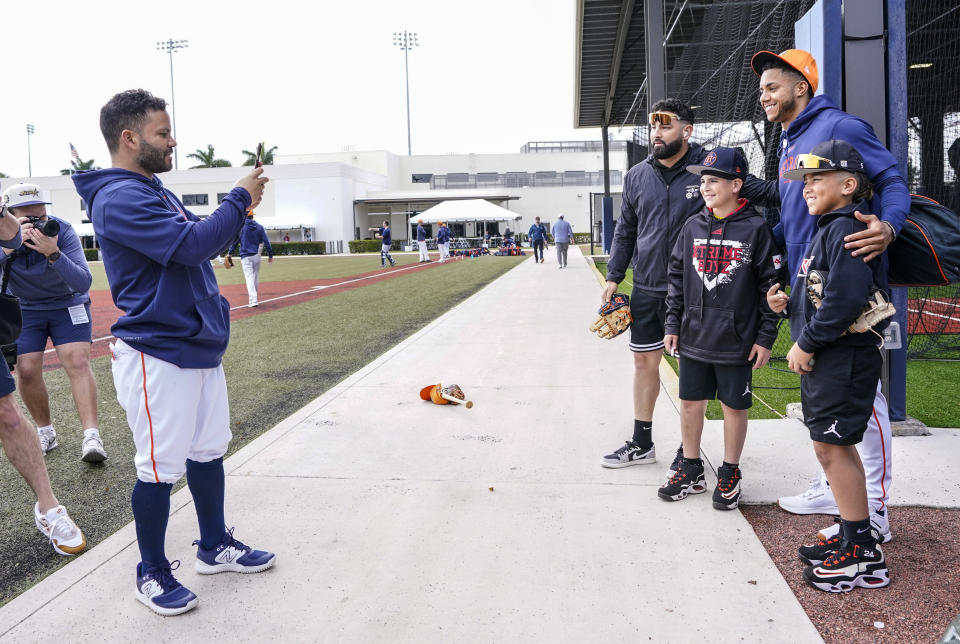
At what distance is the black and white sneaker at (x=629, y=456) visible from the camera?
424cm

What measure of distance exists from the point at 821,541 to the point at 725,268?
130cm

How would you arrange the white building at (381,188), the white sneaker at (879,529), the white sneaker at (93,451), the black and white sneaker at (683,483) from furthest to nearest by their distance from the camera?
the white building at (381,188), the white sneaker at (93,451), the black and white sneaker at (683,483), the white sneaker at (879,529)

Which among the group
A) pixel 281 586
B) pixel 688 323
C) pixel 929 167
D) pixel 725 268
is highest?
pixel 929 167

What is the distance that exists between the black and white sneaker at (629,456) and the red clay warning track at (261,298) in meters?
7.01

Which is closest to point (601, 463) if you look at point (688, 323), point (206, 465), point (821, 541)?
point (688, 323)

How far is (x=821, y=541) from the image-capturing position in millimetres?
2961

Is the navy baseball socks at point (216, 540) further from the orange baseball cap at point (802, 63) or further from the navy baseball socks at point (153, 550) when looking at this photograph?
the orange baseball cap at point (802, 63)

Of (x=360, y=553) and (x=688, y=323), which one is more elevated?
(x=688, y=323)

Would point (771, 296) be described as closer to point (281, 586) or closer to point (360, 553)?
point (360, 553)

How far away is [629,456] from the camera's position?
167 inches

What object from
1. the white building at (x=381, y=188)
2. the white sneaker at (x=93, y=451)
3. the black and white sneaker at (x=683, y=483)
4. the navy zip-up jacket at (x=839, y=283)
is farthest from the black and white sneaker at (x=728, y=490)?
the white building at (x=381, y=188)

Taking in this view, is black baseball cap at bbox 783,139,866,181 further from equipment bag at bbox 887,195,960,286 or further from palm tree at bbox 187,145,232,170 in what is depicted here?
palm tree at bbox 187,145,232,170

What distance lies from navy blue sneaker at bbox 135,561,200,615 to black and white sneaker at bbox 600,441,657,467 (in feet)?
7.96

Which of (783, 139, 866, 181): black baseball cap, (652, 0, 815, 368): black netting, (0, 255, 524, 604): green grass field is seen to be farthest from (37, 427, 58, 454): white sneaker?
(652, 0, 815, 368): black netting
